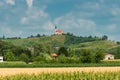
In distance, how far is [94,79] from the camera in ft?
111

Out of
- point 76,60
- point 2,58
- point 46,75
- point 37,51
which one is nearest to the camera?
point 46,75

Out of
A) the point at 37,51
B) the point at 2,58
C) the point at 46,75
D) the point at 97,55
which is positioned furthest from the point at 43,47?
the point at 46,75

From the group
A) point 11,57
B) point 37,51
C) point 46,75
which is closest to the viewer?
point 46,75

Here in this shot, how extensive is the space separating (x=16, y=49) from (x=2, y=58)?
11.0 metres

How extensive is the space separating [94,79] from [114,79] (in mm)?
1731

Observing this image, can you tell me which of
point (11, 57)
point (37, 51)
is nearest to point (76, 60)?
point (11, 57)

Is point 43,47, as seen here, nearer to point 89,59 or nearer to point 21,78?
point 89,59

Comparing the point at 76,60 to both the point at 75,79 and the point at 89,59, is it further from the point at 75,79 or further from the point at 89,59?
the point at 75,79

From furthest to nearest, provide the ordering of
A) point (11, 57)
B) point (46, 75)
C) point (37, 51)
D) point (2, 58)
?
point (37, 51) → point (2, 58) → point (11, 57) → point (46, 75)

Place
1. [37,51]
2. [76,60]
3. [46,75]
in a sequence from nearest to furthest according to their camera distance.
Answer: [46,75]
[76,60]
[37,51]

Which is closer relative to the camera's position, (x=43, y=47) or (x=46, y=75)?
(x=46, y=75)

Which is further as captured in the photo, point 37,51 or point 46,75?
point 37,51

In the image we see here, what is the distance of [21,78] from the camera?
116ft

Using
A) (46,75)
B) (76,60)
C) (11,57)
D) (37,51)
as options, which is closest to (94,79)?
(46,75)
